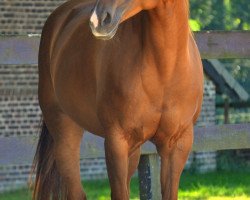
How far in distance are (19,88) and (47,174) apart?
7.49 metres

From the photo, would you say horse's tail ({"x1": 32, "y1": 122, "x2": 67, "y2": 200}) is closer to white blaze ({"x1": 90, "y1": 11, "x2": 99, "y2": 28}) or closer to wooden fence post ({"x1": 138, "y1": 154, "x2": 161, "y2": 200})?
wooden fence post ({"x1": 138, "y1": 154, "x2": 161, "y2": 200})

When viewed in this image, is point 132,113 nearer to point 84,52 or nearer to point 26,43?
point 84,52

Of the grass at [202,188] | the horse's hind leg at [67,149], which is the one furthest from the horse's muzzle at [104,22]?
the grass at [202,188]

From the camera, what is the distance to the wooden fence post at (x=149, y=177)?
802cm

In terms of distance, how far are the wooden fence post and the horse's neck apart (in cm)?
233

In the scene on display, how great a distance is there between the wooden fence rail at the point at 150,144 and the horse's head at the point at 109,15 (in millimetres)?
2597

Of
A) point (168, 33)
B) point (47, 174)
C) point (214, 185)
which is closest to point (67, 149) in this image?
point (47, 174)

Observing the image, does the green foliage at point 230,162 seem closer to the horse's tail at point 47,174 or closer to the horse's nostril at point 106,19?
the horse's tail at point 47,174

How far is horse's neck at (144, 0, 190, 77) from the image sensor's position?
569 cm

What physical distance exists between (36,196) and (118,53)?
1838 millimetres

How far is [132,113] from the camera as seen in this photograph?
5.77 metres

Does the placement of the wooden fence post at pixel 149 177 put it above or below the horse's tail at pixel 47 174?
below

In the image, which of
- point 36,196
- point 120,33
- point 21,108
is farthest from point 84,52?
point 21,108

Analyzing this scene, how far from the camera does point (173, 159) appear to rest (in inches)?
237
